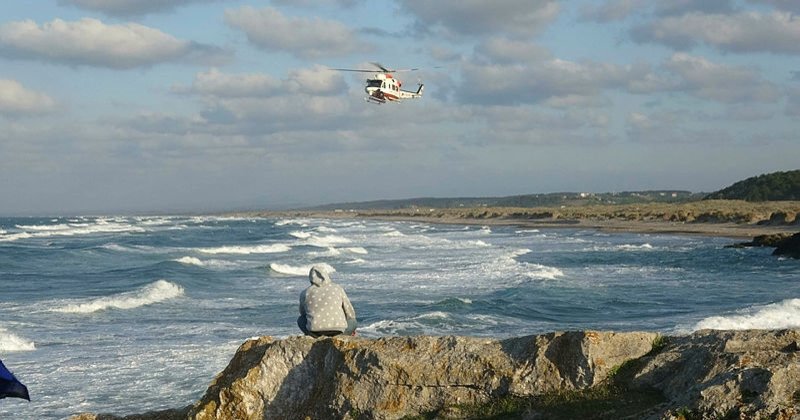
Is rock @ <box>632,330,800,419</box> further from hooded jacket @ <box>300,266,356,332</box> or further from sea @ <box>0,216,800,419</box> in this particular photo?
sea @ <box>0,216,800,419</box>

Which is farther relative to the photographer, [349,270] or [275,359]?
[349,270]

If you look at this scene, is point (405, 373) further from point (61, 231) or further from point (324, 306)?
point (61, 231)

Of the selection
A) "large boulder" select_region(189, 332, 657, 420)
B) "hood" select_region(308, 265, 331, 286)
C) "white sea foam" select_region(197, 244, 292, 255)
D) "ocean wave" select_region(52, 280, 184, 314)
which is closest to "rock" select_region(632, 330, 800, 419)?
"large boulder" select_region(189, 332, 657, 420)

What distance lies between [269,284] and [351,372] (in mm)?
22896

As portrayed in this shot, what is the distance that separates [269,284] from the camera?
29.5 meters

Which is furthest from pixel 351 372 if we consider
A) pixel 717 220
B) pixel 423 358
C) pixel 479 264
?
pixel 717 220

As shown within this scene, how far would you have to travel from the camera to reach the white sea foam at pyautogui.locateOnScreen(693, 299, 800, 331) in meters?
17.3

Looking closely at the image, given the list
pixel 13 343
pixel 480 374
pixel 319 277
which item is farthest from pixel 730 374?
pixel 13 343

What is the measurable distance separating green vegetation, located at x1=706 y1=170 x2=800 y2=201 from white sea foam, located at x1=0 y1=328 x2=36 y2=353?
88914mm

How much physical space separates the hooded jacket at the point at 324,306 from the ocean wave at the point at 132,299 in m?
14.9

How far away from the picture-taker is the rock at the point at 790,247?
34.5 metres

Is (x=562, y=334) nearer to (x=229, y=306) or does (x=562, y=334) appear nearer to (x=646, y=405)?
(x=646, y=405)

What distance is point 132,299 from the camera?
24.4 m

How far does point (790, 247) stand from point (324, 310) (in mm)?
30742
